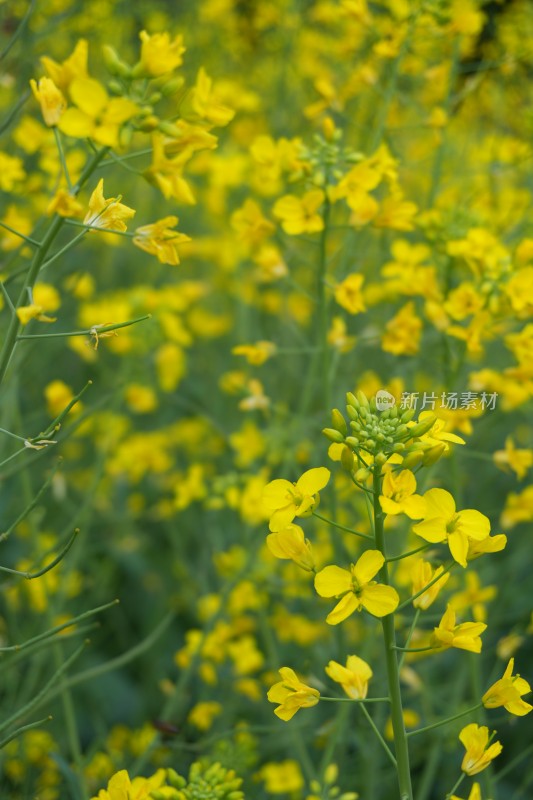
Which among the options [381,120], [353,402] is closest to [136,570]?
[381,120]

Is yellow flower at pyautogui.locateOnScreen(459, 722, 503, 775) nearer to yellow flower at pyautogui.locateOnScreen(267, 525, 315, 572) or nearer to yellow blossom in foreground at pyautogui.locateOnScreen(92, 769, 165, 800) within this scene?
yellow flower at pyautogui.locateOnScreen(267, 525, 315, 572)

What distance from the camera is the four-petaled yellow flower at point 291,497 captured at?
1.05 metres

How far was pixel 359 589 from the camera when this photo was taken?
1.04 m

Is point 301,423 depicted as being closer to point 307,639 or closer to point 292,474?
point 292,474

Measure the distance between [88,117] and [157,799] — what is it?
910 mm

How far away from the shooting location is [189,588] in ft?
8.87

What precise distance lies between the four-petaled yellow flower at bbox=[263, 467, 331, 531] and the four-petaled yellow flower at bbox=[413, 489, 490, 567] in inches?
5.0

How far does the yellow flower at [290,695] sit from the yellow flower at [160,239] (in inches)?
21.9

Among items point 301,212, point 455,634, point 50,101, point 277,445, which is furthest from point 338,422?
point 277,445

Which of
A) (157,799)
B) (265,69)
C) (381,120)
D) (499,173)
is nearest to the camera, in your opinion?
(157,799)

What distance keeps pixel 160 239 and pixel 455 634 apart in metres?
0.64

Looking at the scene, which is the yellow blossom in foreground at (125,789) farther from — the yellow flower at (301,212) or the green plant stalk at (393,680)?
the yellow flower at (301,212)

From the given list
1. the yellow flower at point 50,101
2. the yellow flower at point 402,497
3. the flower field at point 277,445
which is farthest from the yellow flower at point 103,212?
the yellow flower at point 402,497

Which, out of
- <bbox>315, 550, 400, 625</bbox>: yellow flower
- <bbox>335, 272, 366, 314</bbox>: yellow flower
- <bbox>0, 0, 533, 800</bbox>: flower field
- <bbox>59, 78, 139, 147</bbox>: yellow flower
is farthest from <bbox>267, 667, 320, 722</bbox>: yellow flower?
<bbox>335, 272, 366, 314</bbox>: yellow flower
